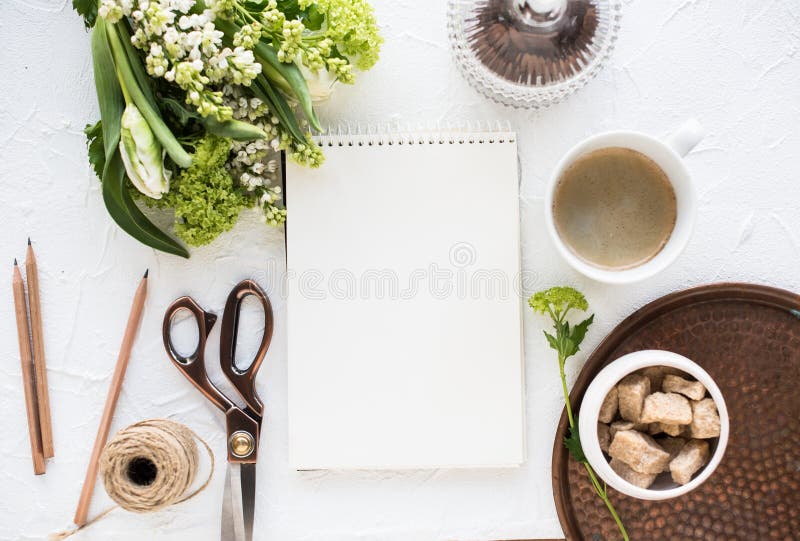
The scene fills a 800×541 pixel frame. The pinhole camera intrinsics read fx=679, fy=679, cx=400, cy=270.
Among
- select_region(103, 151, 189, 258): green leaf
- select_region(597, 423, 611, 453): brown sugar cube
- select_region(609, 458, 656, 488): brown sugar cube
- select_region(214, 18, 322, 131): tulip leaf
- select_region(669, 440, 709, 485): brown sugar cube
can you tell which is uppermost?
select_region(214, 18, 322, 131): tulip leaf

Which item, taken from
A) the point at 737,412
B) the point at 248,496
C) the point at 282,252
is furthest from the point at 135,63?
the point at 737,412

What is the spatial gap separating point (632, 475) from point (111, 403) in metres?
0.55

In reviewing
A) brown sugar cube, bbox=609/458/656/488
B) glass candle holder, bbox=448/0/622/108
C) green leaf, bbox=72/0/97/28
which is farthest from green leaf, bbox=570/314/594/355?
green leaf, bbox=72/0/97/28

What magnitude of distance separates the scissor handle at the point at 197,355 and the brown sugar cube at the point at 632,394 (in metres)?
0.40

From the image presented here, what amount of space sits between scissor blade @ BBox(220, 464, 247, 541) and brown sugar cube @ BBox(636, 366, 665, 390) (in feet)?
1.43

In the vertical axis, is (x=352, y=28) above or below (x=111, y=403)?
above

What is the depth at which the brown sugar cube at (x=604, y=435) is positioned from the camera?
68 centimetres

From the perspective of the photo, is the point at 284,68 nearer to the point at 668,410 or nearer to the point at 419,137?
the point at 419,137

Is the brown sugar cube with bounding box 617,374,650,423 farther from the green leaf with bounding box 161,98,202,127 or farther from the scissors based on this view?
the green leaf with bounding box 161,98,202,127

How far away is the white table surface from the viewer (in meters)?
0.74

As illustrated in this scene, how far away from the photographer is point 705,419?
0.65 meters

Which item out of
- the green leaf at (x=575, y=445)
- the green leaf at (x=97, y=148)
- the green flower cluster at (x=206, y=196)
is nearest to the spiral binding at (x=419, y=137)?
the green flower cluster at (x=206, y=196)

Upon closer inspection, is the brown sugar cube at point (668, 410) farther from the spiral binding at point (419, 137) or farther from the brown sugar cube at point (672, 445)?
the spiral binding at point (419, 137)

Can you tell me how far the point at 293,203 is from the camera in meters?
0.73
